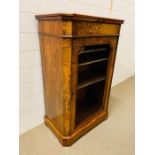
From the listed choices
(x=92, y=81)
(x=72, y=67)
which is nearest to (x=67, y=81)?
(x=72, y=67)

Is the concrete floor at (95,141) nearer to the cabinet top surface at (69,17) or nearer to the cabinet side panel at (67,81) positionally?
the cabinet side panel at (67,81)

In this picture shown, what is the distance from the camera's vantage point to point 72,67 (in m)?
1.30

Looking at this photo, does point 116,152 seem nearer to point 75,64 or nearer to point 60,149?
point 60,149

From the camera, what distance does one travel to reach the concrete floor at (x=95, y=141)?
1.46 m

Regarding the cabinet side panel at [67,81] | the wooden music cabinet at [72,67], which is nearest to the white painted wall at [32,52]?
the wooden music cabinet at [72,67]

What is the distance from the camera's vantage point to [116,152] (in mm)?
1472

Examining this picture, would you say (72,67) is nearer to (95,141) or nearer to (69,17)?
(69,17)

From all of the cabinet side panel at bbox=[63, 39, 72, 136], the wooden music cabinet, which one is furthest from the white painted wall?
the cabinet side panel at bbox=[63, 39, 72, 136]

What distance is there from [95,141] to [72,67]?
2.45 ft

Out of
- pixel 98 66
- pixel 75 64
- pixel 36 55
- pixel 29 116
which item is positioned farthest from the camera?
pixel 98 66

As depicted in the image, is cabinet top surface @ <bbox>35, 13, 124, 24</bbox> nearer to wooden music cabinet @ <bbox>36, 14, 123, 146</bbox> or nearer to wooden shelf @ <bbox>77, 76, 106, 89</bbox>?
wooden music cabinet @ <bbox>36, 14, 123, 146</bbox>

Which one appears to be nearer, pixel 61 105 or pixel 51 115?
pixel 61 105
